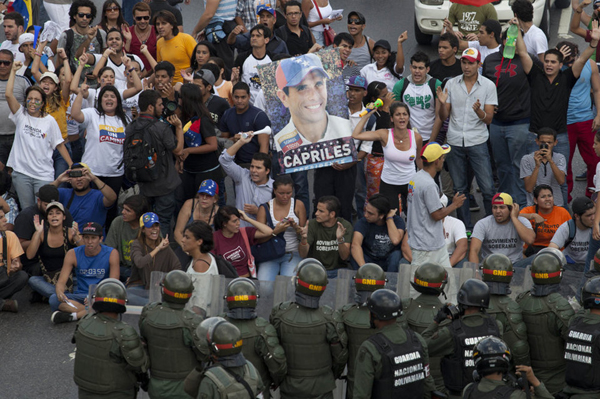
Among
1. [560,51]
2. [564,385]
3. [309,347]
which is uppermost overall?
[560,51]

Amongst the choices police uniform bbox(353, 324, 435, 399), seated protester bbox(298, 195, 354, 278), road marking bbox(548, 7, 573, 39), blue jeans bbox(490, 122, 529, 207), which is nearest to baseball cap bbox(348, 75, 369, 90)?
blue jeans bbox(490, 122, 529, 207)

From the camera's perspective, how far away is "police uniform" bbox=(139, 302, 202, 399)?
7.49 m

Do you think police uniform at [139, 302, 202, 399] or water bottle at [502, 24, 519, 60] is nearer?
police uniform at [139, 302, 202, 399]

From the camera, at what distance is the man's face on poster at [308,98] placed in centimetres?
1137

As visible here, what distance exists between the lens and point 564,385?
780 cm

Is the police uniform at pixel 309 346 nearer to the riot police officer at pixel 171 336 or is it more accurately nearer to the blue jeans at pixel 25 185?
the riot police officer at pixel 171 336

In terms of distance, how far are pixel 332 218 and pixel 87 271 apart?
2.74 meters

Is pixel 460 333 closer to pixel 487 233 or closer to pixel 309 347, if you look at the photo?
pixel 309 347

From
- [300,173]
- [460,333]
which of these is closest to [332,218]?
[300,173]

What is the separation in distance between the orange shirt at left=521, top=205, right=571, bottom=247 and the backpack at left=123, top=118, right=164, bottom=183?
14.5ft

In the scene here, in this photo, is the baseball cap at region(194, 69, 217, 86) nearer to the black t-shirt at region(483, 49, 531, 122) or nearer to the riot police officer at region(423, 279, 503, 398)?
the black t-shirt at region(483, 49, 531, 122)

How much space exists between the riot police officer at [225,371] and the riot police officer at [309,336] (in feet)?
3.63

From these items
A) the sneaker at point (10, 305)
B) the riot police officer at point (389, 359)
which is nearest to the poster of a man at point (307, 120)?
the sneaker at point (10, 305)

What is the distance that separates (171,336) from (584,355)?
319 cm
